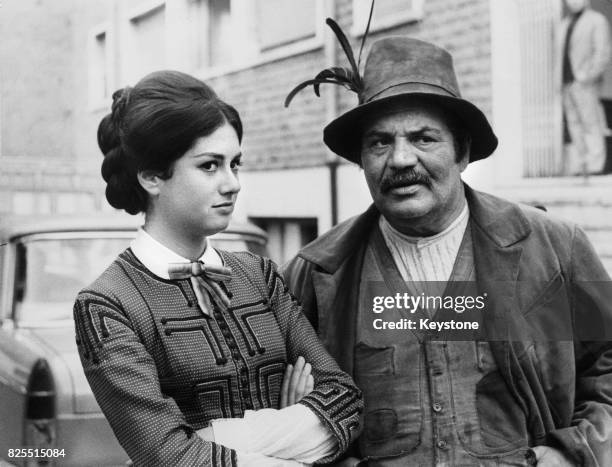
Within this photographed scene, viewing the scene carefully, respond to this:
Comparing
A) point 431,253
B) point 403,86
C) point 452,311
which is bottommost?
point 452,311

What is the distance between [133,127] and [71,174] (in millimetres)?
1297

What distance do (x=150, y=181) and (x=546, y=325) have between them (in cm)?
109

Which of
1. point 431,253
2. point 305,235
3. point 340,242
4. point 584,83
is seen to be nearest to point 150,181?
point 340,242

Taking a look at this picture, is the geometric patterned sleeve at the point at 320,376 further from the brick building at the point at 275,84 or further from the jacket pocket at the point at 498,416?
the brick building at the point at 275,84

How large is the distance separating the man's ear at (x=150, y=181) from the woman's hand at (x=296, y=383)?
0.51 m

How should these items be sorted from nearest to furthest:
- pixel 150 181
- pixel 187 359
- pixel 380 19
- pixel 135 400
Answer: pixel 135 400, pixel 187 359, pixel 150 181, pixel 380 19

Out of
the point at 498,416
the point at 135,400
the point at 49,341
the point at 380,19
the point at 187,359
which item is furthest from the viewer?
the point at 380,19

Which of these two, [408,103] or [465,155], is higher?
[408,103]

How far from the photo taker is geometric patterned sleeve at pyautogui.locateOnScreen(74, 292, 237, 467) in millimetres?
1495

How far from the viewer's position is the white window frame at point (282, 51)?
8.93 ft

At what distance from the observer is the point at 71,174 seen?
2855 millimetres

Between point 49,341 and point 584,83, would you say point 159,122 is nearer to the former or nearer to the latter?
point 49,341

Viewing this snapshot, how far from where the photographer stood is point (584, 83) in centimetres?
251

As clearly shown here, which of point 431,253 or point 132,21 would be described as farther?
point 132,21
